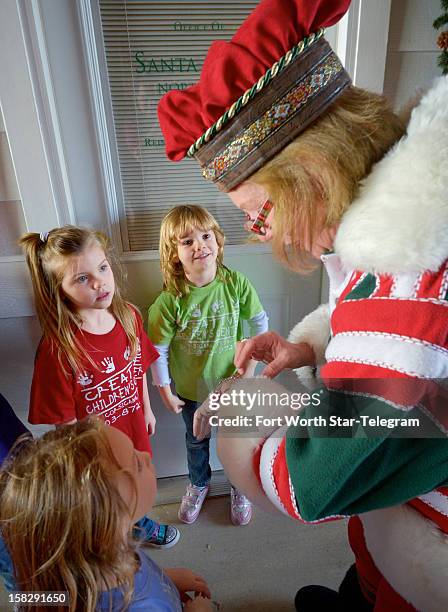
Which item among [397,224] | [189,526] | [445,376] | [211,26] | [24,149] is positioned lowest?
[189,526]

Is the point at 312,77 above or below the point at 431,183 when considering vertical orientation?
above

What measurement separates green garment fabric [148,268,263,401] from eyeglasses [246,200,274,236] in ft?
2.08

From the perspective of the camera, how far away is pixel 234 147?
58 cm

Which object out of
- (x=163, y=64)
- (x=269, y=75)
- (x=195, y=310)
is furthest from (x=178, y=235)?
(x=269, y=75)

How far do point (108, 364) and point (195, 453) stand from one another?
57 cm

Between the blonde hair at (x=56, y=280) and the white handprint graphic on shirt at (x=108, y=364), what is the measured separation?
1.9 inches

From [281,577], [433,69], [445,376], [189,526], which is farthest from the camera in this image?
[189,526]

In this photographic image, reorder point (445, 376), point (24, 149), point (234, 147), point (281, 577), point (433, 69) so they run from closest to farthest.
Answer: point (445, 376), point (234, 147), point (24, 149), point (433, 69), point (281, 577)

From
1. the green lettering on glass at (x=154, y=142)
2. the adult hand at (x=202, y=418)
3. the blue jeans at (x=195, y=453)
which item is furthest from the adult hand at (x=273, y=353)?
the green lettering on glass at (x=154, y=142)

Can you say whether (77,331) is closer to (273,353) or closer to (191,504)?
(273,353)

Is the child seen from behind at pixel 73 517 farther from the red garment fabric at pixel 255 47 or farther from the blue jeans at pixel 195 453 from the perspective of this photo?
the blue jeans at pixel 195 453

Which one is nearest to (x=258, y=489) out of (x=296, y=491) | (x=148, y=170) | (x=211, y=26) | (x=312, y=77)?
(x=296, y=491)

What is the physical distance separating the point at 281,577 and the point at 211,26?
5.56 feet

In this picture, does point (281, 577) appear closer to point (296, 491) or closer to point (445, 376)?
point (296, 491)
